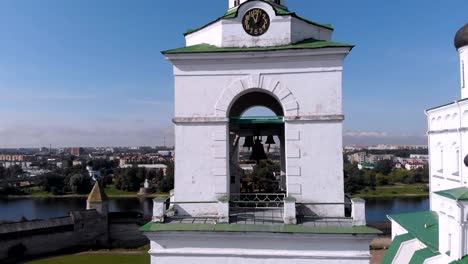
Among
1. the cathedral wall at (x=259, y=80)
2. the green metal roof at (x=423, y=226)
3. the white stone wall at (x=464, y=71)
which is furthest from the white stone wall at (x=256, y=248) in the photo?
the white stone wall at (x=464, y=71)

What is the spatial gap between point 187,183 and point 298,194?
1639mm

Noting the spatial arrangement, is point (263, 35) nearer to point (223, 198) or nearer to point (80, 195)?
point (223, 198)

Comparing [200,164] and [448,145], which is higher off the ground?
[448,145]

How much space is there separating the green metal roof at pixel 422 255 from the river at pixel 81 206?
3055 centimetres

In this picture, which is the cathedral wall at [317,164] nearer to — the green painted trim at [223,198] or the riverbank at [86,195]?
the green painted trim at [223,198]

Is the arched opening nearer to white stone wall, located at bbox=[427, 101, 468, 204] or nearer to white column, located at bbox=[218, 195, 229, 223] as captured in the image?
white column, located at bbox=[218, 195, 229, 223]

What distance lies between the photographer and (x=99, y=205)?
29750 millimetres

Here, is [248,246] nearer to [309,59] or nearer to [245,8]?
[309,59]

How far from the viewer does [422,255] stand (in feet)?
46.4

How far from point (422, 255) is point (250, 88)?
37.0ft

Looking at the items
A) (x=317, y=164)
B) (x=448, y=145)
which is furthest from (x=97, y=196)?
(x=317, y=164)

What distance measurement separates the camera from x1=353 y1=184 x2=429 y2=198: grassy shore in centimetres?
6307

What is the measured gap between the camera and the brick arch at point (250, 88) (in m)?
6.06

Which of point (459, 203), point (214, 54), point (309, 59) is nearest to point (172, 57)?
point (214, 54)
